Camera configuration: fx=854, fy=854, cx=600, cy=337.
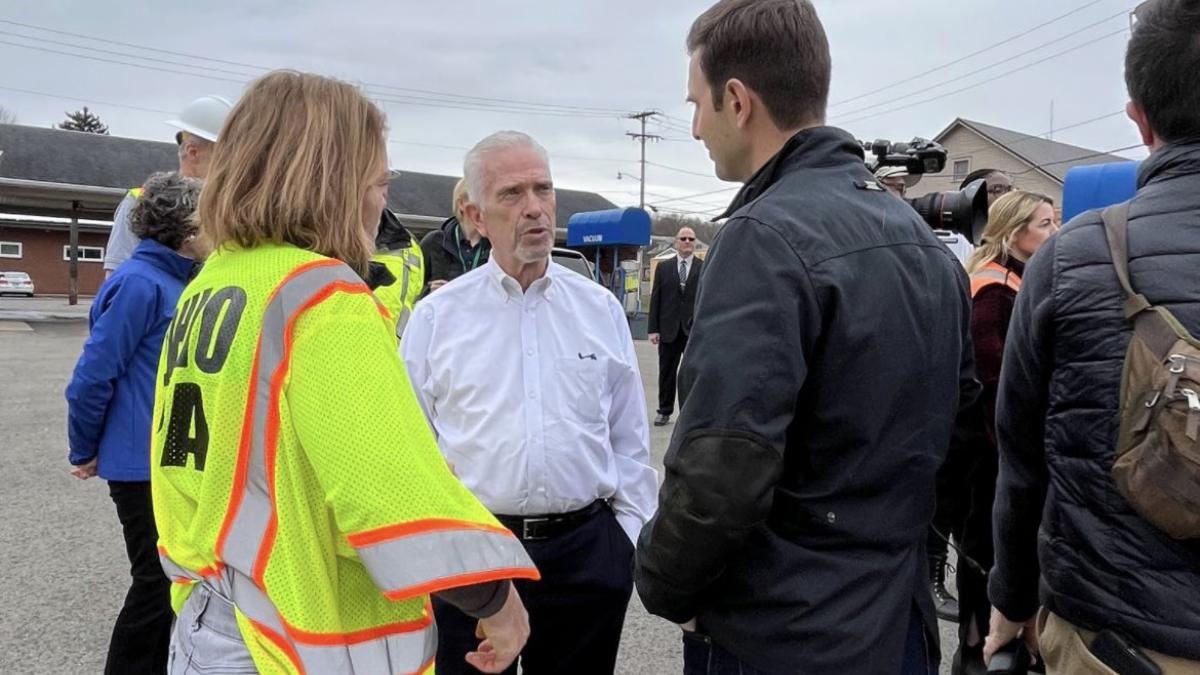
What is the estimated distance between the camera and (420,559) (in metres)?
1.37

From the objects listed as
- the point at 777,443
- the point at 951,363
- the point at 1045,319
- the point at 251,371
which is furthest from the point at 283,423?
the point at 1045,319

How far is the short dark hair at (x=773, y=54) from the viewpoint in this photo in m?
1.59

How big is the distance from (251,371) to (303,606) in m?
0.40

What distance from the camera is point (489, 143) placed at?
270cm

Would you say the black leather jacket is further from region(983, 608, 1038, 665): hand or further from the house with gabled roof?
→ the house with gabled roof

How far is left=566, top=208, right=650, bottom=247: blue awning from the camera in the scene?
22859 millimetres

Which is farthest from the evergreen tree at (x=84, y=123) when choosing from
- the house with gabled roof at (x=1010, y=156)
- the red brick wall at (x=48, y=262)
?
the house with gabled roof at (x=1010, y=156)

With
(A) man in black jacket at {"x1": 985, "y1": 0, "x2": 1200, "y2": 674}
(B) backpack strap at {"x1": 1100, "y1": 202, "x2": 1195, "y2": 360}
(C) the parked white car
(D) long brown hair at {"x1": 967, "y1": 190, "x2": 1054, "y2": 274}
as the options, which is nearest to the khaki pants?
(A) man in black jacket at {"x1": 985, "y1": 0, "x2": 1200, "y2": 674}

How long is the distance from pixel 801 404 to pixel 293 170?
1.00 meters

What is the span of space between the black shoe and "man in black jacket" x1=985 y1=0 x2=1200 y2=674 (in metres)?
2.61

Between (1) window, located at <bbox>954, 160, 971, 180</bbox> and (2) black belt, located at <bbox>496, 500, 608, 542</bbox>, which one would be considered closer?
(2) black belt, located at <bbox>496, 500, 608, 542</bbox>

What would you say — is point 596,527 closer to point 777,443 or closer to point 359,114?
point 777,443

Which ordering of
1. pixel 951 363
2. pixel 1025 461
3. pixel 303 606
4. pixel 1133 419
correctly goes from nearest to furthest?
1. pixel 303 606
2. pixel 1133 419
3. pixel 951 363
4. pixel 1025 461

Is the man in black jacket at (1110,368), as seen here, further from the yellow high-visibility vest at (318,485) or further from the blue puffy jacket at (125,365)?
the blue puffy jacket at (125,365)
